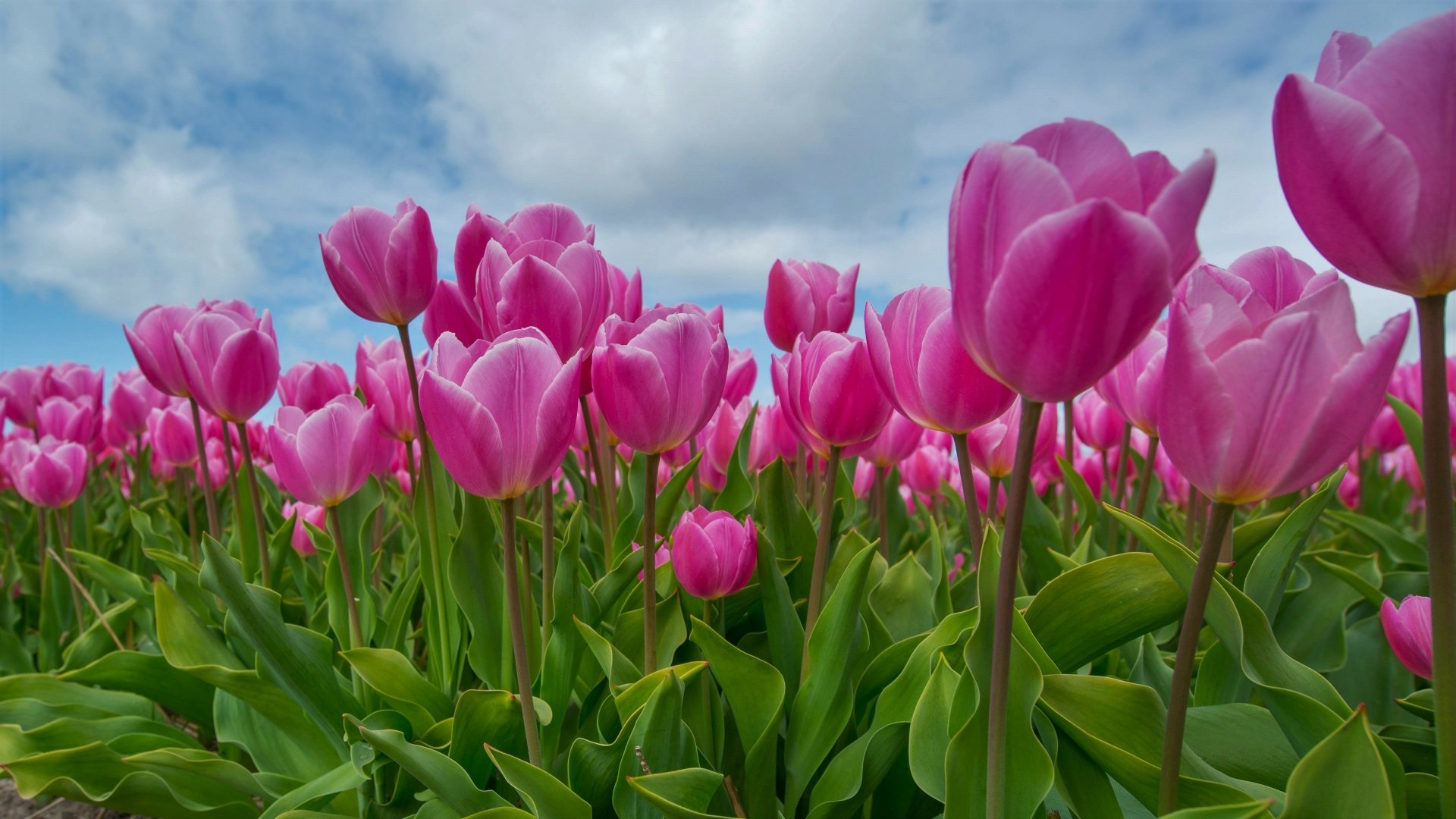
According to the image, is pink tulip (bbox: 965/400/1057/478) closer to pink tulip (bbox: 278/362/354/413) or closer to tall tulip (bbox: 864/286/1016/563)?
tall tulip (bbox: 864/286/1016/563)

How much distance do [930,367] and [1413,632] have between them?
77 cm

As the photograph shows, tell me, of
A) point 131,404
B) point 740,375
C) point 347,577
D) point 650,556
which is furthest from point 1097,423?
point 131,404

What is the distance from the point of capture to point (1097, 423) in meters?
2.36

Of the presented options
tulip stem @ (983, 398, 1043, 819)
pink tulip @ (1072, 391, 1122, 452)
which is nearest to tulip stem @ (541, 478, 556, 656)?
tulip stem @ (983, 398, 1043, 819)

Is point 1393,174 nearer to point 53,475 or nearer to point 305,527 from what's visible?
point 305,527

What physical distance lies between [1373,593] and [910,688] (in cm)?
104

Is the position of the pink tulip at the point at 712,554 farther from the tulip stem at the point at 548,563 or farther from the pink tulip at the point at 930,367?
the pink tulip at the point at 930,367

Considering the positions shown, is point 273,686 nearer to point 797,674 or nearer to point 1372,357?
point 797,674

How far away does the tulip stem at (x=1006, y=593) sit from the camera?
0.64m

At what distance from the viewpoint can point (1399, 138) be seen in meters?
0.64

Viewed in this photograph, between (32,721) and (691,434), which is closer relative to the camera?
(691,434)

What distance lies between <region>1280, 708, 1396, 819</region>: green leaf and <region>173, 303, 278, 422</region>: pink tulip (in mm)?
1837

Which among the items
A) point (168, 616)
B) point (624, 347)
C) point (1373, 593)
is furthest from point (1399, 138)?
point (168, 616)

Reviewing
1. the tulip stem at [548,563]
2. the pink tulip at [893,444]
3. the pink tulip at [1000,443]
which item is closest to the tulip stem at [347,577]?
the tulip stem at [548,563]
